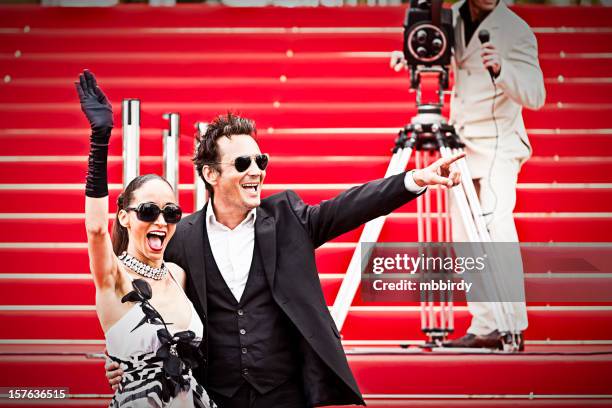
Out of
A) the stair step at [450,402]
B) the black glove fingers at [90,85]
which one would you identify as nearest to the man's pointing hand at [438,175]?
the black glove fingers at [90,85]

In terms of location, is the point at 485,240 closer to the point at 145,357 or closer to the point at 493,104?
the point at 493,104

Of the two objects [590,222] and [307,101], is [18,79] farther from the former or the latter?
[590,222]

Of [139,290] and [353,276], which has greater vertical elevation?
[139,290]

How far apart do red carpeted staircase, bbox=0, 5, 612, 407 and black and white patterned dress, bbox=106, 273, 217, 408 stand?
7.15 feet

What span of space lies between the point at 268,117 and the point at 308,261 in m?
2.07

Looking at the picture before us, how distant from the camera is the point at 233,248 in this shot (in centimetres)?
272

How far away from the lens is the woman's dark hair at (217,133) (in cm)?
277

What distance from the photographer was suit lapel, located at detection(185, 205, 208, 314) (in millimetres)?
2596

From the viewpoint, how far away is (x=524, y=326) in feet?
13.1

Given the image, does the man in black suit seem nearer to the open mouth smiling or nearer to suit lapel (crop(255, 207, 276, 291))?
suit lapel (crop(255, 207, 276, 291))

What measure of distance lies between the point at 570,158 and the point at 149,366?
2.92 meters

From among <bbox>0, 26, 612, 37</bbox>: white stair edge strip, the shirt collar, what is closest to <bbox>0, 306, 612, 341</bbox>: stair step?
<bbox>0, 26, 612, 37</bbox>: white stair edge strip

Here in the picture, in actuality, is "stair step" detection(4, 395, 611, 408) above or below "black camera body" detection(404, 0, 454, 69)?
below

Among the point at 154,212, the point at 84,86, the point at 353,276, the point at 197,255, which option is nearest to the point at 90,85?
the point at 84,86
